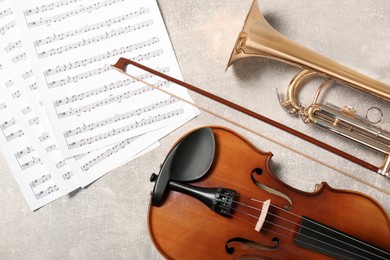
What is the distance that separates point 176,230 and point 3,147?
59 centimetres

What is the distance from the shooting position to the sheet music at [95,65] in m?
1.18

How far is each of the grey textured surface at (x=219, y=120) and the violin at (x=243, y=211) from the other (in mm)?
147

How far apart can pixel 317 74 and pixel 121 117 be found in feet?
1.81

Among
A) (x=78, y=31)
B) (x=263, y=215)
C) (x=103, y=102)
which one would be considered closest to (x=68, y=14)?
(x=78, y=31)

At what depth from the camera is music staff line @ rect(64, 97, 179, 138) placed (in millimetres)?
1186

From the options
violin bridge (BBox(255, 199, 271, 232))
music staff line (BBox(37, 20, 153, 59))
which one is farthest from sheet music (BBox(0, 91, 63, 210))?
violin bridge (BBox(255, 199, 271, 232))

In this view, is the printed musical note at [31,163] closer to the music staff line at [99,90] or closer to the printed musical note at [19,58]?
the music staff line at [99,90]

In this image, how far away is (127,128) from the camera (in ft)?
3.91

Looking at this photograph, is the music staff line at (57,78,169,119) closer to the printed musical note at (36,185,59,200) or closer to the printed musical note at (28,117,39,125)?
the printed musical note at (28,117,39,125)

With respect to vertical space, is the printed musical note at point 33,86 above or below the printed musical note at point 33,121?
above

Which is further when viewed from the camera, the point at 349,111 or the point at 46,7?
the point at 46,7

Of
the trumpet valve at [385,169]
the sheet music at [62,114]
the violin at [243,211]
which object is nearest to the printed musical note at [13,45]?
the sheet music at [62,114]

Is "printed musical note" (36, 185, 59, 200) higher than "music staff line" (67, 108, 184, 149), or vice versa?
"music staff line" (67, 108, 184, 149)

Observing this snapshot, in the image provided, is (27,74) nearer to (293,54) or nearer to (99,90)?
(99,90)
